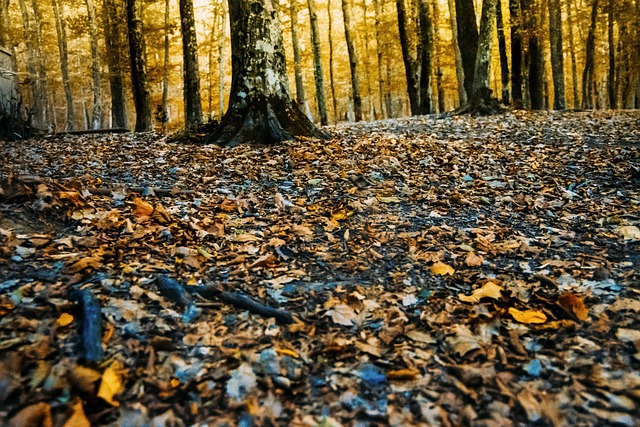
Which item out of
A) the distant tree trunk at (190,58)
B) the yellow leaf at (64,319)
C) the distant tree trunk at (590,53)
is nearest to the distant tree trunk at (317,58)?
the distant tree trunk at (190,58)

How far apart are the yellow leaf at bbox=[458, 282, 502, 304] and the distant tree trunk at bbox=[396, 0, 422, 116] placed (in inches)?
454

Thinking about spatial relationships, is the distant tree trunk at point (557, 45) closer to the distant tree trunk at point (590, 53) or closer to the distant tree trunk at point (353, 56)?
the distant tree trunk at point (590, 53)

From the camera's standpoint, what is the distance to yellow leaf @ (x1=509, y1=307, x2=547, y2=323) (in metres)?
2.37

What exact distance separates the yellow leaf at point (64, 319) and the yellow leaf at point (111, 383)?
0.45m

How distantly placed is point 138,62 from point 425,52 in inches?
323

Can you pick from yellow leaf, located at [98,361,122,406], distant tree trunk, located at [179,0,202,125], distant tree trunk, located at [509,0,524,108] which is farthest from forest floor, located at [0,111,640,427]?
distant tree trunk, located at [509,0,524,108]

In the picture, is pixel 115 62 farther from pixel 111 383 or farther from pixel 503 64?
pixel 111 383

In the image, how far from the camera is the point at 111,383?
5.80 feet

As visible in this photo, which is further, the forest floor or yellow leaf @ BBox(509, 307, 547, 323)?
yellow leaf @ BBox(509, 307, 547, 323)

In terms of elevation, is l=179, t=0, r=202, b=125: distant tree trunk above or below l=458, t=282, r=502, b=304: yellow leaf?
above

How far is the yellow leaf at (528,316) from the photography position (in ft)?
7.77

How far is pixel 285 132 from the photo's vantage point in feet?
22.0

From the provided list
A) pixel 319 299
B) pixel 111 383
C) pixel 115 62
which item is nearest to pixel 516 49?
pixel 319 299

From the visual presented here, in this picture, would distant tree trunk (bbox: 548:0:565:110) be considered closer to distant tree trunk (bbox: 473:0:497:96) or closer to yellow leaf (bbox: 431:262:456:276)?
distant tree trunk (bbox: 473:0:497:96)
